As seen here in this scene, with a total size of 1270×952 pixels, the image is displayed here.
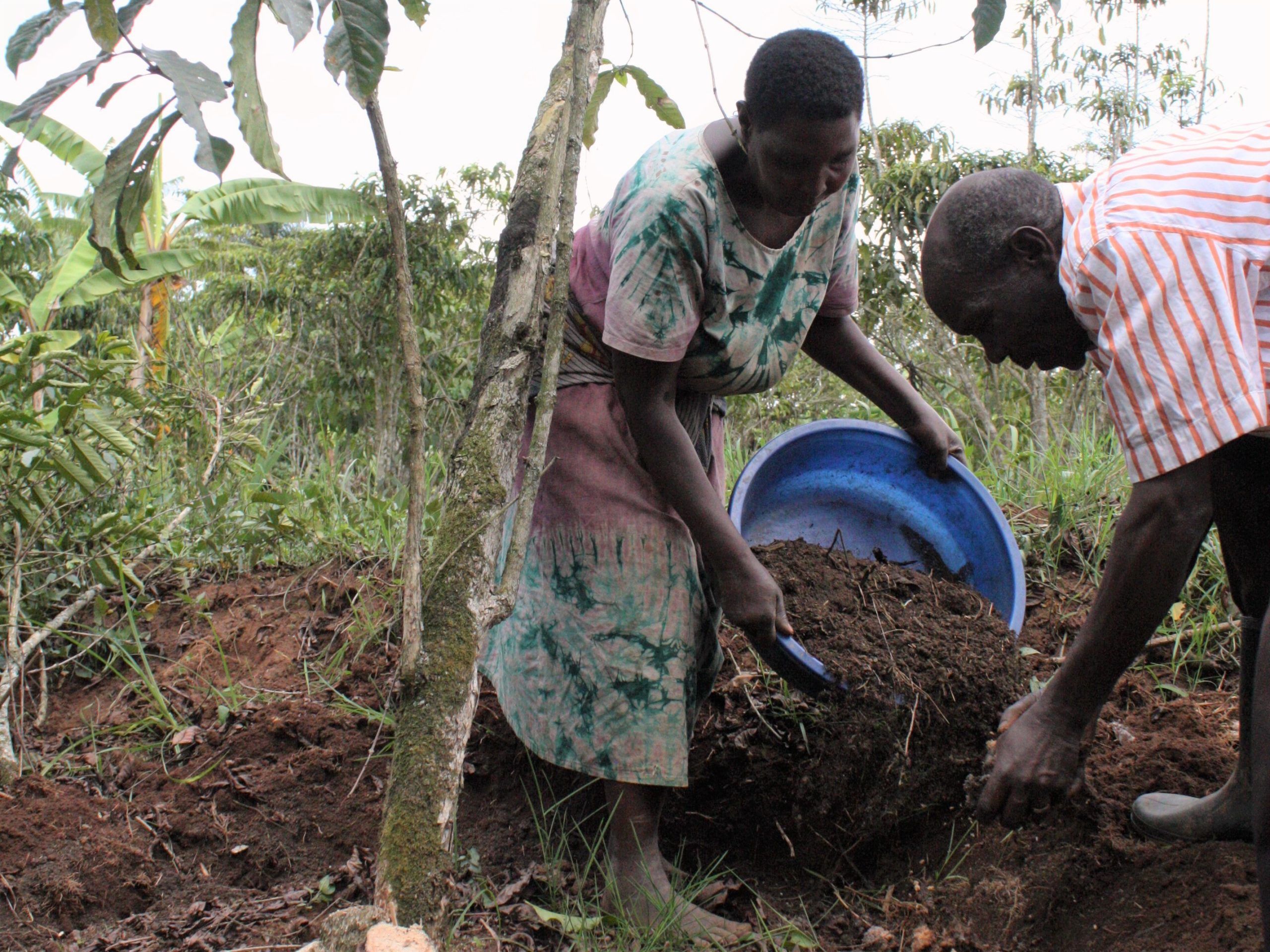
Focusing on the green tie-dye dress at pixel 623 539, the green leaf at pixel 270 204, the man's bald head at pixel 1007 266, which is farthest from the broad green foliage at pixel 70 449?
the green leaf at pixel 270 204

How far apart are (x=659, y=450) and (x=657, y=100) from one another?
2.41 ft

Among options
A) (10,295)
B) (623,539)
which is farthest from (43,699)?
(623,539)

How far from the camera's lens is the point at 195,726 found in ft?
8.54

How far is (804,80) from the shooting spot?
1.62 metres

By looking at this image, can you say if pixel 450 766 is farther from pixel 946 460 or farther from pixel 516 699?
pixel 946 460

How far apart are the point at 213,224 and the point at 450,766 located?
7659 millimetres

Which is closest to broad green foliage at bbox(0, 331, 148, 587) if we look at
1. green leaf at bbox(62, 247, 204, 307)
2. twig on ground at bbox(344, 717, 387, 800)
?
twig on ground at bbox(344, 717, 387, 800)

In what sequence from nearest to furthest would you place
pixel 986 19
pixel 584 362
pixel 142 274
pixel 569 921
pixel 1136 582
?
pixel 1136 582, pixel 986 19, pixel 569 921, pixel 584 362, pixel 142 274

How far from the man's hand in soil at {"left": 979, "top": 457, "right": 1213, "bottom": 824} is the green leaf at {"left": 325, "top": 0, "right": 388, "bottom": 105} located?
3.65 ft

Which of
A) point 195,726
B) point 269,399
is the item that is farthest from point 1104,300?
point 269,399

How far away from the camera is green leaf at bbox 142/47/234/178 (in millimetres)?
1090

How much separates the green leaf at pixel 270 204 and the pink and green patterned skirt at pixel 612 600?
6.24 m

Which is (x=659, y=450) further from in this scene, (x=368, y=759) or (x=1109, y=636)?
(x=368, y=759)

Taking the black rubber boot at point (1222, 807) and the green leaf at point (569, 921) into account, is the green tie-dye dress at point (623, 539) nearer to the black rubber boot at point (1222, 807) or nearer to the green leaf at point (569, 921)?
the green leaf at point (569, 921)
